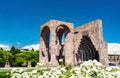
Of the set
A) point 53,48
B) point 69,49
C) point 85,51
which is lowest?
point 85,51

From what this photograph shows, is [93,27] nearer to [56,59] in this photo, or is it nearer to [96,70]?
A: [56,59]

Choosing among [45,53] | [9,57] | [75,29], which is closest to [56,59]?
[45,53]

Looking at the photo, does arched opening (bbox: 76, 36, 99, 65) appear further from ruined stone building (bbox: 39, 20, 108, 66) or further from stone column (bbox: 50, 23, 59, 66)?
stone column (bbox: 50, 23, 59, 66)

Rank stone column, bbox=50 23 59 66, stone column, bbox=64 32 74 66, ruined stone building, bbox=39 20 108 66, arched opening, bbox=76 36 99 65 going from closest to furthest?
ruined stone building, bbox=39 20 108 66, stone column, bbox=50 23 59 66, stone column, bbox=64 32 74 66, arched opening, bbox=76 36 99 65

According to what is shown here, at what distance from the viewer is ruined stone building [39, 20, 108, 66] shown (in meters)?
41.8

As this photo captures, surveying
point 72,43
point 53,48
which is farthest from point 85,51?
point 53,48

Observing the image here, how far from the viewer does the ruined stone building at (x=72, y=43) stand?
4175 cm

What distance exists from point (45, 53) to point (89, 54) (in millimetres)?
10125

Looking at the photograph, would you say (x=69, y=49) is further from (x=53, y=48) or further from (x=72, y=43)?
(x=53, y=48)

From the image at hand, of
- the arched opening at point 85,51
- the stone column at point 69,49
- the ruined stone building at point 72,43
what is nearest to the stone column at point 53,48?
the ruined stone building at point 72,43

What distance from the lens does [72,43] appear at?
4675 cm

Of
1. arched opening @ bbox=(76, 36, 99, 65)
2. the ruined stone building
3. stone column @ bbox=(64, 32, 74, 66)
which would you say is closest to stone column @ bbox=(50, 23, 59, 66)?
the ruined stone building

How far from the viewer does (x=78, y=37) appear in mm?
46406

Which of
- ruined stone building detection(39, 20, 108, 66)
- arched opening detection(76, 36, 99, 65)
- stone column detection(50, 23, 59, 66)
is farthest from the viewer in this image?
arched opening detection(76, 36, 99, 65)
